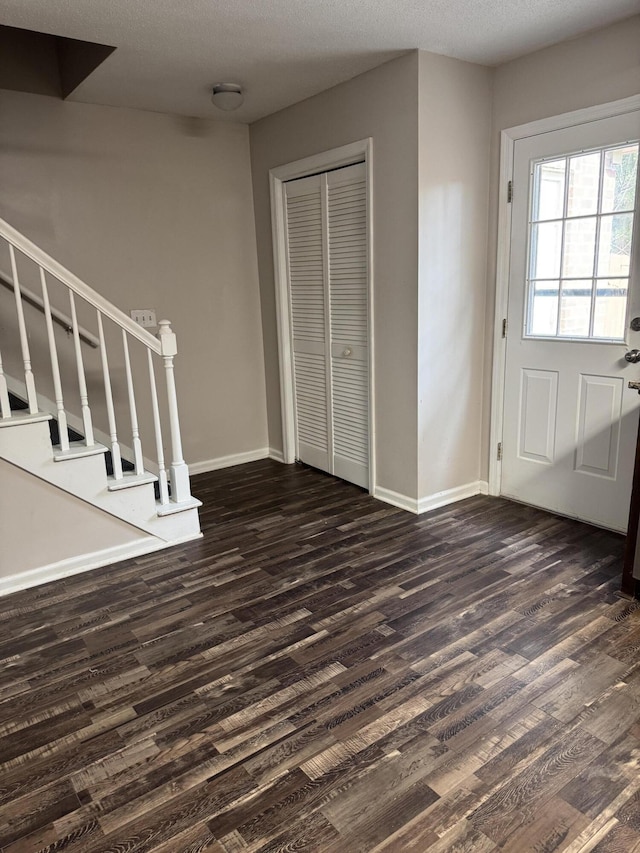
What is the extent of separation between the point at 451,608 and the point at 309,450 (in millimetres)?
2119

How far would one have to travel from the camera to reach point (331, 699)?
1.99 meters

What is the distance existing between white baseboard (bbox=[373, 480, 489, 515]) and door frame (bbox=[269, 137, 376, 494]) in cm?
13

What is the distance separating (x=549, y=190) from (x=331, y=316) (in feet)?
Answer: 4.77

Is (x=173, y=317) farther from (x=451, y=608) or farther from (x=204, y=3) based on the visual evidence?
(x=451, y=608)

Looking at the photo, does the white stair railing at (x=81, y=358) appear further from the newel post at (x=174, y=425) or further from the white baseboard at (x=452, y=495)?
the white baseboard at (x=452, y=495)

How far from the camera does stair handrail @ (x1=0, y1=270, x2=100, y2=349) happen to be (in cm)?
329

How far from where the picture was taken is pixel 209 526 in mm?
3449

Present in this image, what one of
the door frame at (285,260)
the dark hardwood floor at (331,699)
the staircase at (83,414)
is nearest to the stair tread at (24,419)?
the staircase at (83,414)

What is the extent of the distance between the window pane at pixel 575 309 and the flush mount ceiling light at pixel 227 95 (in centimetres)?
209

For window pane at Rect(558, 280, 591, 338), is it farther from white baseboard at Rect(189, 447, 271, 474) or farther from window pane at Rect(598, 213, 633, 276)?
white baseboard at Rect(189, 447, 271, 474)

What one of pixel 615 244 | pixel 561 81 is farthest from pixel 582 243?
pixel 561 81

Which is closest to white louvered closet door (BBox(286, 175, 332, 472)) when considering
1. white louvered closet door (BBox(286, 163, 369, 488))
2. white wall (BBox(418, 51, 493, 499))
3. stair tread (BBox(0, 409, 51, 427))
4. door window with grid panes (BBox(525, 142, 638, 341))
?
white louvered closet door (BBox(286, 163, 369, 488))

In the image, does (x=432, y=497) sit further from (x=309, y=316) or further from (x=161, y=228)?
(x=161, y=228)

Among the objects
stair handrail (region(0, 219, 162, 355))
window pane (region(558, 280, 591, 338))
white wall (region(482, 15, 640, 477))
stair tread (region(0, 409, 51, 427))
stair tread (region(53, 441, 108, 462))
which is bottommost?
stair tread (region(53, 441, 108, 462))
